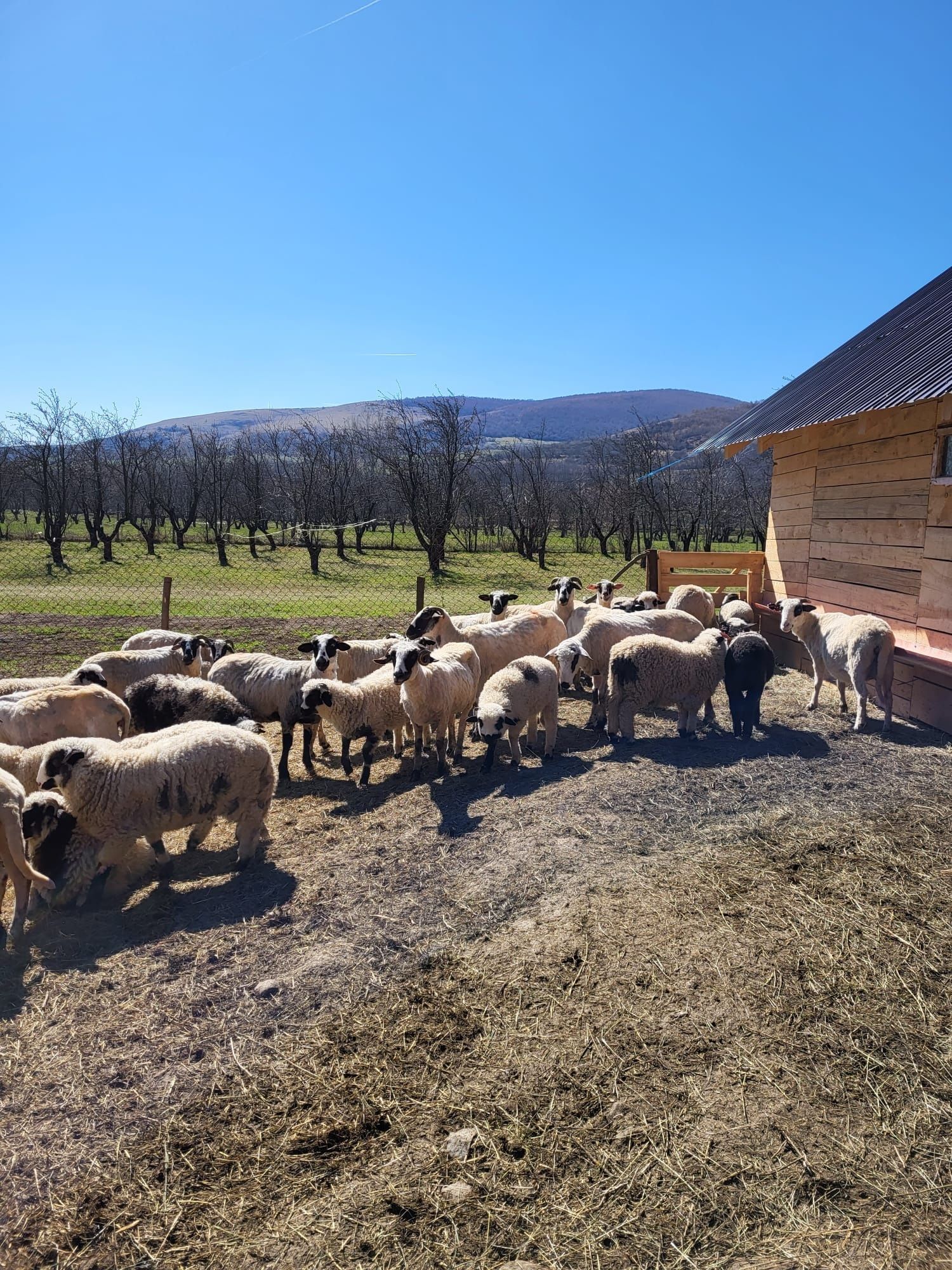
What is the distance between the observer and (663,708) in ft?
30.5

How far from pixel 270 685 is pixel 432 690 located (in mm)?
1843

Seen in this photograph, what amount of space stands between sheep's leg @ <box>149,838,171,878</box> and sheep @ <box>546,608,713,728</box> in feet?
13.9

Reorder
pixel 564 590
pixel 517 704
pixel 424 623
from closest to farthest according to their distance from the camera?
pixel 517 704 < pixel 424 623 < pixel 564 590

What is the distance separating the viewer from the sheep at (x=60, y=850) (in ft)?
15.5

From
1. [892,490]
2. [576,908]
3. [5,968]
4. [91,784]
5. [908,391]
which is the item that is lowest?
[5,968]

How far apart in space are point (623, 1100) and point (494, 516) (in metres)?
48.3

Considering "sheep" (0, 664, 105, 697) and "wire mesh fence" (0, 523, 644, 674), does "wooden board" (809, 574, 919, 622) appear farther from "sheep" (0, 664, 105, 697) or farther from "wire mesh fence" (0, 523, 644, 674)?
"sheep" (0, 664, 105, 697)

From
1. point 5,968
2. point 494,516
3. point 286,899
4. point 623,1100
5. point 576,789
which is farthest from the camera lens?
point 494,516

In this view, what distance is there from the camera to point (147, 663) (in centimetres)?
843

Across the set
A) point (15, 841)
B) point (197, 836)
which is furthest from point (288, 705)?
point (15, 841)

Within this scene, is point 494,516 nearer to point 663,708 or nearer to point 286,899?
point 663,708

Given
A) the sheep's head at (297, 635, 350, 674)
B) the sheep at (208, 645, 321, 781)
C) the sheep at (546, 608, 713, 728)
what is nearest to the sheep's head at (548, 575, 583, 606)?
the sheep at (546, 608, 713, 728)

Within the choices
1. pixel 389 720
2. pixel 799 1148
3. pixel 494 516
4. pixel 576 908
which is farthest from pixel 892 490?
pixel 494 516

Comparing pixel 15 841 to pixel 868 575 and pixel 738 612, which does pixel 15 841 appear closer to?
pixel 738 612
